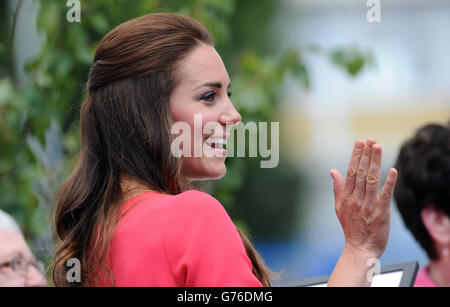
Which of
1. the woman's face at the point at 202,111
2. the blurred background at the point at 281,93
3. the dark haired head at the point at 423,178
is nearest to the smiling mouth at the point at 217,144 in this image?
the woman's face at the point at 202,111

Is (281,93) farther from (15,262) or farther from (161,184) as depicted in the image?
(161,184)

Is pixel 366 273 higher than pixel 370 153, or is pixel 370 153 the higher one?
pixel 370 153

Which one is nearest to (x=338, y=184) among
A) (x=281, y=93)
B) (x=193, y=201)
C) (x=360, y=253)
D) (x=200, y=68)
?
(x=360, y=253)

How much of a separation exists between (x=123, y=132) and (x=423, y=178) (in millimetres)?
1078

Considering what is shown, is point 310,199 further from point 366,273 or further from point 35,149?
point 366,273

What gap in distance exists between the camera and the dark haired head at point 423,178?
202 cm

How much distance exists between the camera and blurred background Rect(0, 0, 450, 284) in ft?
8.70

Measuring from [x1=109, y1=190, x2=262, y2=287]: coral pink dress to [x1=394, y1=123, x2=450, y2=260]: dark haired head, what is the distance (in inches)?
42.2

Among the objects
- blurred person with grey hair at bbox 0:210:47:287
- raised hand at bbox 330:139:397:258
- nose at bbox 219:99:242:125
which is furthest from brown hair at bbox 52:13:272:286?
blurred person with grey hair at bbox 0:210:47:287

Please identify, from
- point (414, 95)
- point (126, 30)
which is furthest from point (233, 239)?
point (414, 95)

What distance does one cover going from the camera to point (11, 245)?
1.74 meters

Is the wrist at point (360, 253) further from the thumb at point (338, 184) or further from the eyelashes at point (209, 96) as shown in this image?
the eyelashes at point (209, 96)

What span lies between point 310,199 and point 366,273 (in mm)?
3184
